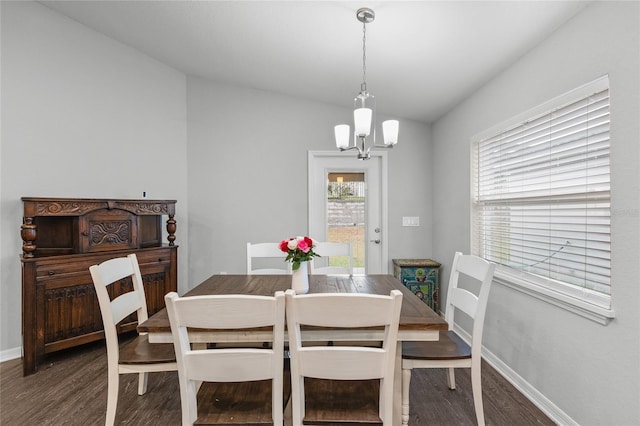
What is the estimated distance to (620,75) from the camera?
1.56 metres

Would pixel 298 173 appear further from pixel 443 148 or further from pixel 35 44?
pixel 35 44

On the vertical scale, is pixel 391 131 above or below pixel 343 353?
above

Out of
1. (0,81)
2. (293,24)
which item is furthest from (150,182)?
(293,24)

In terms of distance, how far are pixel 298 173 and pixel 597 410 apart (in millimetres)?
3173

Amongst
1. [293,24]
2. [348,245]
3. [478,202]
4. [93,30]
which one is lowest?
[348,245]

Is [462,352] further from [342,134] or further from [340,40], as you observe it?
[340,40]

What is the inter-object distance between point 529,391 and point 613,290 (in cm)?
95

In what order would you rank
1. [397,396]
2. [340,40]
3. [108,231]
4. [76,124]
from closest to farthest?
[397,396]
[340,40]
[108,231]
[76,124]

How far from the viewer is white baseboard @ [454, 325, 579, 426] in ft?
6.22

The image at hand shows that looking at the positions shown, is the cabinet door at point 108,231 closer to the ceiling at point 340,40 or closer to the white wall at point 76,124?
the white wall at point 76,124

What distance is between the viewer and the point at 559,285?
2.00 m

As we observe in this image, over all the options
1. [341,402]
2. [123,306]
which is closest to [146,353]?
[123,306]

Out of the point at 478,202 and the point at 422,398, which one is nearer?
the point at 422,398

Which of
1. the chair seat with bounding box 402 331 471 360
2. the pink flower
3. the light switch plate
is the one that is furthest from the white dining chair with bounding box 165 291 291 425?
the light switch plate
